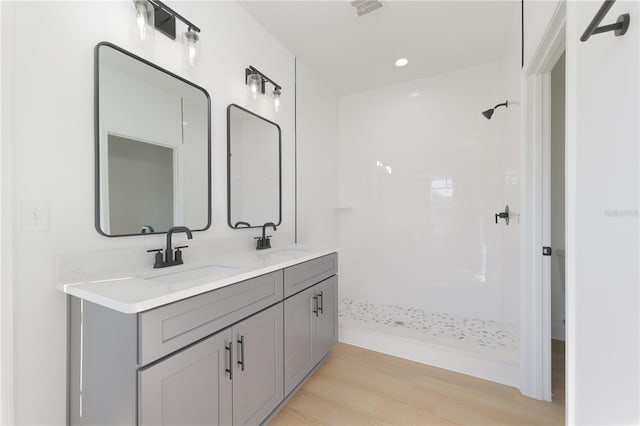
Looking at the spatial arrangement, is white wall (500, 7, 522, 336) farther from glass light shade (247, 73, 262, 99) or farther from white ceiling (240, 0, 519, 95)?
glass light shade (247, 73, 262, 99)

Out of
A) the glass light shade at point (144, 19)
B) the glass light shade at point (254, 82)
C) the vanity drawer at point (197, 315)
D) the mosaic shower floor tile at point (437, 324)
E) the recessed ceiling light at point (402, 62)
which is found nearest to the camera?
the vanity drawer at point (197, 315)

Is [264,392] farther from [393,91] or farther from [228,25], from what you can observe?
[393,91]

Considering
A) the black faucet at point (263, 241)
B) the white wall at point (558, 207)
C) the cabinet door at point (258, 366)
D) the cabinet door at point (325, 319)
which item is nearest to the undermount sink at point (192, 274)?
the cabinet door at point (258, 366)

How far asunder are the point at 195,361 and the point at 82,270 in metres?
0.63

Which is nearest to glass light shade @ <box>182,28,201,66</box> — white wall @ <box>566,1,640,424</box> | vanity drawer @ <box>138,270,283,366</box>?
vanity drawer @ <box>138,270,283,366</box>

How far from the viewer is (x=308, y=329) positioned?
70.2 inches

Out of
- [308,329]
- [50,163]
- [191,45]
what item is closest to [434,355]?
[308,329]

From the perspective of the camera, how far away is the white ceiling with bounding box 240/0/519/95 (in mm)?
1927

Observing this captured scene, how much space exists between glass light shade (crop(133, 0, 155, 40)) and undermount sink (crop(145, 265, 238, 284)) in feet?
3.96

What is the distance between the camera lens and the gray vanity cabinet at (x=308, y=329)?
1.59 meters

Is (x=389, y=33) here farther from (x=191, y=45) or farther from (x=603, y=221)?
(x=603, y=221)

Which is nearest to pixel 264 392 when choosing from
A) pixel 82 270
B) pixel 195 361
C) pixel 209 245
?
pixel 195 361

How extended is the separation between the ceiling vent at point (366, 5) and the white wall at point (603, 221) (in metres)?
1.25

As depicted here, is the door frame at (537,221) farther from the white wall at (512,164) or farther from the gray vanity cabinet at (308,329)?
the gray vanity cabinet at (308,329)
